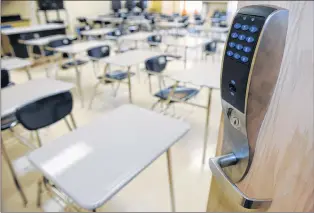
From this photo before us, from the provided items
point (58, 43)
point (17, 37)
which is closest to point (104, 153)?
point (58, 43)

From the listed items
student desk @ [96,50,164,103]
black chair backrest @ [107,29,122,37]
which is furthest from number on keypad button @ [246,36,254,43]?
black chair backrest @ [107,29,122,37]

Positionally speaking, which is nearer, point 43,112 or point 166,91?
point 43,112

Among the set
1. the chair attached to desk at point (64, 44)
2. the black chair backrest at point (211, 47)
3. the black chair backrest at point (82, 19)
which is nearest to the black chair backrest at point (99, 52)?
the chair attached to desk at point (64, 44)

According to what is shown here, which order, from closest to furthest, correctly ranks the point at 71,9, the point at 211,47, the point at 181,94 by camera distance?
1. the point at 181,94
2. the point at 211,47
3. the point at 71,9

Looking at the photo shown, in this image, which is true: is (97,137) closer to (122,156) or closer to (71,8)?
(122,156)

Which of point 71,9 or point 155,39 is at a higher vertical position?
point 71,9

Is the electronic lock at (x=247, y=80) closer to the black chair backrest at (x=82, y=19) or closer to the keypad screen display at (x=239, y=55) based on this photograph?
the keypad screen display at (x=239, y=55)

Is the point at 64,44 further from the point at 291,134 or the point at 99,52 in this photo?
the point at 291,134

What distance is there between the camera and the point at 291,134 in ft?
1.07

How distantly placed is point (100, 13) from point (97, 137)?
995cm

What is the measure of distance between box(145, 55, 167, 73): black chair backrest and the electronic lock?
6.96 ft

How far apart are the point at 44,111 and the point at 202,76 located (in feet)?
3.93

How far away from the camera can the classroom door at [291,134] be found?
0.92 ft

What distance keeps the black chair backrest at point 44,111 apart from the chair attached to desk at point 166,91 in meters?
0.91
